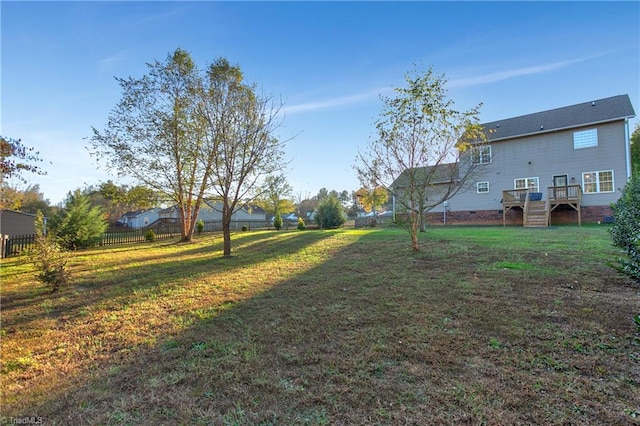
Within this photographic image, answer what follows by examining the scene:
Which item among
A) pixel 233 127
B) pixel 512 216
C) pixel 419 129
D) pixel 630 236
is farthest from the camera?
pixel 512 216

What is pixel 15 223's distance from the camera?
2344cm

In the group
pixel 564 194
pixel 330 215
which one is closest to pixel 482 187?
pixel 564 194

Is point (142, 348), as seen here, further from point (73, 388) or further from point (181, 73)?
point (181, 73)

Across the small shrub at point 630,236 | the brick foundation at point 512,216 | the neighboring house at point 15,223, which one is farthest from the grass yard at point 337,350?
the neighboring house at point 15,223

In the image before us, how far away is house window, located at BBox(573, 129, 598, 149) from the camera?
57.7 feet

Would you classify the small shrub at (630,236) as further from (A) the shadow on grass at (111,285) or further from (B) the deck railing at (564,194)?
(B) the deck railing at (564,194)

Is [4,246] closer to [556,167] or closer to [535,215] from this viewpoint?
[535,215]

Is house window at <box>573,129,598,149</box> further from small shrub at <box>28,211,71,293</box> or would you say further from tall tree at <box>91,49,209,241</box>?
small shrub at <box>28,211,71,293</box>

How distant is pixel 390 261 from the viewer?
736cm

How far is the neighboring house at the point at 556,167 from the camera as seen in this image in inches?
669

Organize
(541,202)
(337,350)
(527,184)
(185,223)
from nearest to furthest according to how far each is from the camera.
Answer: (337,350), (185,223), (541,202), (527,184)

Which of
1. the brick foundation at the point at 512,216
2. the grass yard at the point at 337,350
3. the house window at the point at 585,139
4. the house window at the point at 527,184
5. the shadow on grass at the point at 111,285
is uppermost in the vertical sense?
the house window at the point at 585,139

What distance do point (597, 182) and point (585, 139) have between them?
9.26 feet

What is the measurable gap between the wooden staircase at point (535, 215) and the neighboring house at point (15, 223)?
116ft
